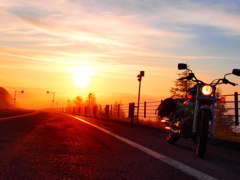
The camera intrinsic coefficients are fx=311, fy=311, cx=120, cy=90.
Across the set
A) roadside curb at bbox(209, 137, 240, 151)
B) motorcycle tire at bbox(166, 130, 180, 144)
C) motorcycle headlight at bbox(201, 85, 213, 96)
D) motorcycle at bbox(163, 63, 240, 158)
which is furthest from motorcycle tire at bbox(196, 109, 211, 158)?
roadside curb at bbox(209, 137, 240, 151)

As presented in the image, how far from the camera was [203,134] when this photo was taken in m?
5.90

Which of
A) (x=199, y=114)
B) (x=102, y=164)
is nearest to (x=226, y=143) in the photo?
(x=199, y=114)

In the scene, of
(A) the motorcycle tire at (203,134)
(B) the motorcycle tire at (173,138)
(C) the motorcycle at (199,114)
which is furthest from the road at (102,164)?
(B) the motorcycle tire at (173,138)

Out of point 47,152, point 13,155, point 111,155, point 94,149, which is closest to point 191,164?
point 111,155

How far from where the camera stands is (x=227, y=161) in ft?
18.5

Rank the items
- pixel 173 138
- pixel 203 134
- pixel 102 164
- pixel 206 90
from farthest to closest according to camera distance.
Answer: pixel 173 138 → pixel 206 90 → pixel 203 134 → pixel 102 164

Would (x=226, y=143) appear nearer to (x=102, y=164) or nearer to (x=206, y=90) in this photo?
(x=206, y=90)

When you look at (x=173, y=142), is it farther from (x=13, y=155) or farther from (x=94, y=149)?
(x=13, y=155)

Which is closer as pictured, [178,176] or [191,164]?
[178,176]

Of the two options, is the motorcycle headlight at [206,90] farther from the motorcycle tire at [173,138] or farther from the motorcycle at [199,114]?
the motorcycle tire at [173,138]

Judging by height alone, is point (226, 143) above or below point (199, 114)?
below

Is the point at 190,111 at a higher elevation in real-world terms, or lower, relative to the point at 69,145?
higher

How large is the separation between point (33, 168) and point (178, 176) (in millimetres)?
1916

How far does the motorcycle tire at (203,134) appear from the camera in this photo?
5.83 meters
